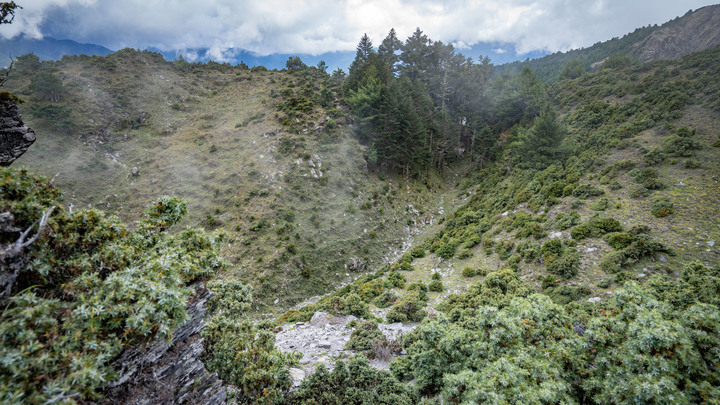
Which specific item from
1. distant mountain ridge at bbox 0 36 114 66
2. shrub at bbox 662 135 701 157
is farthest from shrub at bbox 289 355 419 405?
distant mountain ridge at bbox 0 36 114 66

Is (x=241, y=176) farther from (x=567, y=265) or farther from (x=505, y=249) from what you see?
(x=567, y=265)

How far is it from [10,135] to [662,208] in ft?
105

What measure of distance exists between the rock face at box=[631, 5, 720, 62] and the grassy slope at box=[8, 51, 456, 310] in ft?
315

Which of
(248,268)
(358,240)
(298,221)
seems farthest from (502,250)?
(248,268)

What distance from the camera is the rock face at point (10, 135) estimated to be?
286 inches

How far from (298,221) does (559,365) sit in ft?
85.9

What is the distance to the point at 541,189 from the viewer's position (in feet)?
86.5

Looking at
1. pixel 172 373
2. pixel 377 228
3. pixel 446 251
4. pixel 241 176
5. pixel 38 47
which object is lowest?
pixel 446 251

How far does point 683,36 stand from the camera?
259 feet

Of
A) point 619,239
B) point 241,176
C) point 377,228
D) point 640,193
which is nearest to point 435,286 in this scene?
point 619,239

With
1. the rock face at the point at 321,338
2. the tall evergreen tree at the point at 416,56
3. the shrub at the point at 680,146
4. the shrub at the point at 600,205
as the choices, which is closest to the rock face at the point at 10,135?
the rock face at the point at 321,338

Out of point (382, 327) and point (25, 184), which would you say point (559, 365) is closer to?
point (382, 327)

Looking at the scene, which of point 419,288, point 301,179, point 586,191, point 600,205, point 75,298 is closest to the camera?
point 75,298

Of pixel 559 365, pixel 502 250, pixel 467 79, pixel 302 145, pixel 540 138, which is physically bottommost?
pixel 502 250
